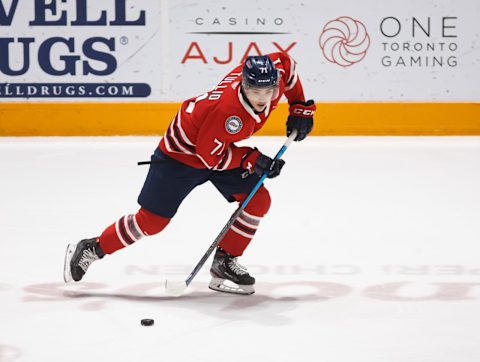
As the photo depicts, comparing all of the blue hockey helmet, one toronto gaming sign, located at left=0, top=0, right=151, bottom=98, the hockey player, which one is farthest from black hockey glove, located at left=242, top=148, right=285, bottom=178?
one toronto gaming sign, located at left=0, top=0, right=151, bottom=98

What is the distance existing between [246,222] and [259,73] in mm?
657

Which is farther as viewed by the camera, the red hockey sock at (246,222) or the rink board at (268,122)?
the rink board at (268,122)

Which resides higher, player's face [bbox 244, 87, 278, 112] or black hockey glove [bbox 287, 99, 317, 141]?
player's face [bbox 244, 87, 278, 112]

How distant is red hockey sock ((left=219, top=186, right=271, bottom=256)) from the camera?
3.72 metres

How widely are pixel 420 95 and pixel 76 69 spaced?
2.71 m

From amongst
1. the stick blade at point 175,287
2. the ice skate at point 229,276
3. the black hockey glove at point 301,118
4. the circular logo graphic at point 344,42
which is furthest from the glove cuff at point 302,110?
the circular logo graphic at point 344,42

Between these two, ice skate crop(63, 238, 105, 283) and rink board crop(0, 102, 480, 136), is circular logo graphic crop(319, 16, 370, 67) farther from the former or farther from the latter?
ice skate crop(63, 238, 105, 283)

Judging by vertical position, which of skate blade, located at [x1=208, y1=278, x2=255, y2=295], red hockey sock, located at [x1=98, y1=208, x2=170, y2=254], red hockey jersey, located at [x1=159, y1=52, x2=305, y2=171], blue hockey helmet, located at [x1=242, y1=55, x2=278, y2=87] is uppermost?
blue hockey helmet, located at [x1=242, y1=55, x2=278, y2=87]

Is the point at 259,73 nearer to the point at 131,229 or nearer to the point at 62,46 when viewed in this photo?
the point at 131,229

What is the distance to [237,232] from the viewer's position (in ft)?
12.4

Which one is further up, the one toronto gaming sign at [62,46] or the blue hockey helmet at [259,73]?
the one toronto gaming sign at [62,46]

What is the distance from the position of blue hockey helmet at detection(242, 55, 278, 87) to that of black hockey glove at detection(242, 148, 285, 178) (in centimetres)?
27

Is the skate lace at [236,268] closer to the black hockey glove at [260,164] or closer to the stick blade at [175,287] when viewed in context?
the stick blade at [175,287]

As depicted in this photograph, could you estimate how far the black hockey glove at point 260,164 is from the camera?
3.46m
